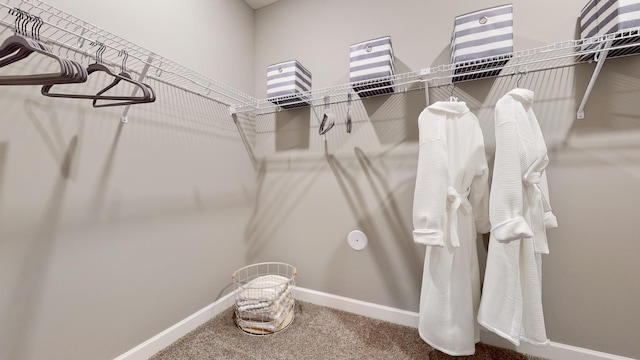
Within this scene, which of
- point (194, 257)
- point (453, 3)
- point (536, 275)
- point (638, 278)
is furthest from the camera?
point (194, 257)

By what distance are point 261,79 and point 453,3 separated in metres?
1.47

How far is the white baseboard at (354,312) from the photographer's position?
50.3 inches

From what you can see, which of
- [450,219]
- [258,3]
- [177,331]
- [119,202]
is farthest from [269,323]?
[258,3]

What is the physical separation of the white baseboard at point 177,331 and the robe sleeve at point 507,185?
5.80ft

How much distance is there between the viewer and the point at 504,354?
53.4 inches

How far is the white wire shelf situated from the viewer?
3.59 feet

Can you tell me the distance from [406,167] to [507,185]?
648 mm

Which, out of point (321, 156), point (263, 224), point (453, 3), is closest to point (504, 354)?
point (321, 156)

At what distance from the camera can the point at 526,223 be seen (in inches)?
40.0

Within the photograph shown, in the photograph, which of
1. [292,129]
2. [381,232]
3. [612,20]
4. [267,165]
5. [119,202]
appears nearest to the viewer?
[612,20]

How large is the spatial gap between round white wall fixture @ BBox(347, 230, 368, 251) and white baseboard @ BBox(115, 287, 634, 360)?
40 cm

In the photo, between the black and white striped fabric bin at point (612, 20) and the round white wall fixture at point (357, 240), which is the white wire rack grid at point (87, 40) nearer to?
the round white wall fixture at point (357, 240)

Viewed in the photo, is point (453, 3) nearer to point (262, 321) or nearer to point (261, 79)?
point (261, 79)

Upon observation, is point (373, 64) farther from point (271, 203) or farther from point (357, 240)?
point (271, 203)
